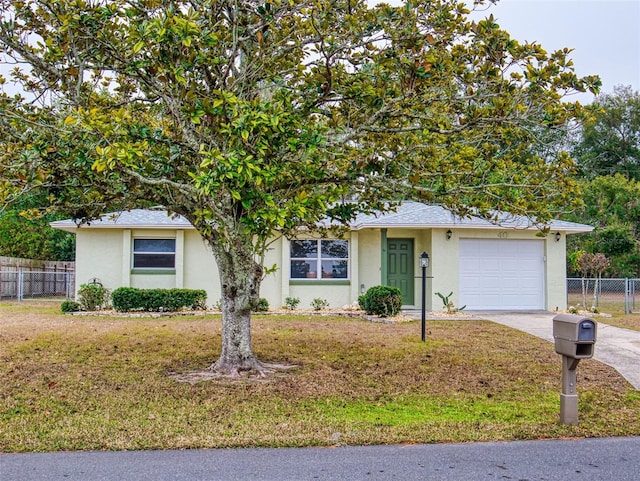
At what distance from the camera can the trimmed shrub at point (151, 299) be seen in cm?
1541

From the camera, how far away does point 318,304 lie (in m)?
16.3

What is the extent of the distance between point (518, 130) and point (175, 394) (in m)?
5.47

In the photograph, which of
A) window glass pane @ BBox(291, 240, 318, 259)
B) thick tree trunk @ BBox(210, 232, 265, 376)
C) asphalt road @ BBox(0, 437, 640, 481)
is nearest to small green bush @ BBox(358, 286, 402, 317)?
window glass pane @ BBox(291, 240, 318, 259)

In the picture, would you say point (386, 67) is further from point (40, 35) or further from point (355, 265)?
point (355, 265)

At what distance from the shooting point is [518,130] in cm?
753

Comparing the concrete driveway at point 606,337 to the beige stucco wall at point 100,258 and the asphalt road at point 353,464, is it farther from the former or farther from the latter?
the beige stucco wall at point 100,258

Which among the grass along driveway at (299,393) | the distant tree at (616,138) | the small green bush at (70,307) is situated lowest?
the grass along driveway at (299,393)

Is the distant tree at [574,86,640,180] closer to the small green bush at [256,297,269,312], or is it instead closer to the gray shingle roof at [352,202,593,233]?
the gray shingle roof at [352,202,593,233]

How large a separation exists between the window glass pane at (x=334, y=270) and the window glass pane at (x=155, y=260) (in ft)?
14.4

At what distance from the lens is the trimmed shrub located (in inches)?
607

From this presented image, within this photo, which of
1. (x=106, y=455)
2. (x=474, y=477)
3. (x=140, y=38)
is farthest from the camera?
(x=140, y=38)

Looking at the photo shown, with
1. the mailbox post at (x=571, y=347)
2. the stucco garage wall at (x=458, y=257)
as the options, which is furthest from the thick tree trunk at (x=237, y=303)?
the stucco garage wall at (x=458, y=257)

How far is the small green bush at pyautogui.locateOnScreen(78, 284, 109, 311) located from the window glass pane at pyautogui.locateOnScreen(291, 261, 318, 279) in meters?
5.42

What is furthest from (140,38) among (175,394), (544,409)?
(544,409)
